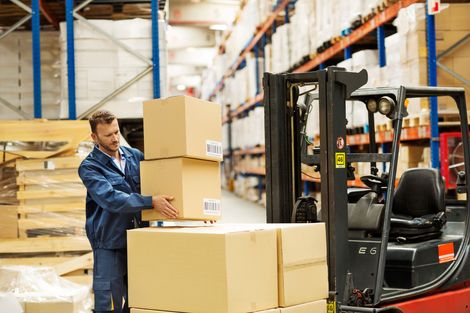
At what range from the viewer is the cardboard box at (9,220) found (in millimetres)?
6438

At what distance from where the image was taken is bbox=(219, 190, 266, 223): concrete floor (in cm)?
1198

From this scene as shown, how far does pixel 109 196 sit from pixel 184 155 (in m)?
0.54

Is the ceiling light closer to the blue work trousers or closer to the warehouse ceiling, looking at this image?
the warehouse ceiling

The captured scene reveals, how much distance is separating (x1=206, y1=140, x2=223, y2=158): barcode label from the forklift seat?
1207 mm

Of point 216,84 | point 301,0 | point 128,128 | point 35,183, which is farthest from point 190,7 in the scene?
point 35,183

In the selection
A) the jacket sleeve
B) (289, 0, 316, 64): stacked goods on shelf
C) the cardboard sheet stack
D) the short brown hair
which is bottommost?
the cardboard sheet stack

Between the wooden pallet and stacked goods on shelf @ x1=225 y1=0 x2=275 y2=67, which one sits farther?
stacked goods on shelf @ x1=225 y1=0 x2=275 y2=67

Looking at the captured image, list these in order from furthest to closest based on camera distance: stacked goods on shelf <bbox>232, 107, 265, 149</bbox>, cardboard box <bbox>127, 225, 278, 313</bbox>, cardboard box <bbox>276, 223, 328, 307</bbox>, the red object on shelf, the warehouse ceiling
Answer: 1. stacked goods on shelf <bbox>232, 107, 265, 149</bbox>
2. the warehouse ceiling
3. the red object on shelf
4. cardboard box <bbox>276, 223, 328, 307</bbox>
5. cardboard box <bbox>127, 225, 278, 313</bbox>

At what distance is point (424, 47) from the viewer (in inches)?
251

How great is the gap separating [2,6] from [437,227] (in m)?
5.69

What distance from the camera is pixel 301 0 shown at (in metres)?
9.81

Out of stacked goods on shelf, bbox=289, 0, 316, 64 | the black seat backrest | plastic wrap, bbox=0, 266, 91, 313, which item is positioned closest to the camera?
the black seat backrest

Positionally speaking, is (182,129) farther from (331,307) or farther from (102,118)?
(331,307)

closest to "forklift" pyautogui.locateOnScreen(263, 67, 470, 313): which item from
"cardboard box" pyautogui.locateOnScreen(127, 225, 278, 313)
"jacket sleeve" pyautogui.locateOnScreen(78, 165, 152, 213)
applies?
"cardboard box" pyautogui.locateOnScreen(127, 225, 278, 313)
